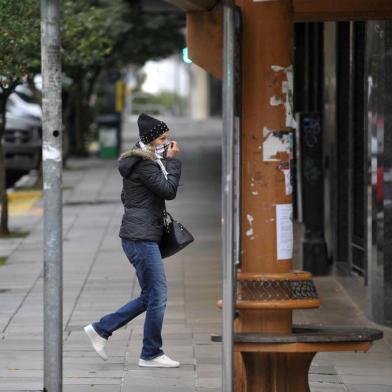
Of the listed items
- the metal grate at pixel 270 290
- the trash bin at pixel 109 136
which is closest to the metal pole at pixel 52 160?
the metal grate at pixel 270 290

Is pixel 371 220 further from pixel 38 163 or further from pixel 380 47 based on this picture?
pixel 38 163

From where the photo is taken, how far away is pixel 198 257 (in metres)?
13.7

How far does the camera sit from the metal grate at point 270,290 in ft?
19.0

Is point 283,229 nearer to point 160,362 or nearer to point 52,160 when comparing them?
point 52,160

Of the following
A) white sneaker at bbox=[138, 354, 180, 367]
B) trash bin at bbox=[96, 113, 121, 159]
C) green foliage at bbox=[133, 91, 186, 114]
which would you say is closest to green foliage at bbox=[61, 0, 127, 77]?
white sneaker at bbox=[138, 354, 180, 367]

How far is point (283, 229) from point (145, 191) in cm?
235

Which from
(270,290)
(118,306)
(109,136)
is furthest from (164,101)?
(270,290)

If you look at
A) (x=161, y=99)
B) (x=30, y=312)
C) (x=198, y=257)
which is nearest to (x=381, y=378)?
(x=30, y=312)

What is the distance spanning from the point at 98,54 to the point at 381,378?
10.2 meters

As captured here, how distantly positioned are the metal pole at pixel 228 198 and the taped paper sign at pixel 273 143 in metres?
0.60

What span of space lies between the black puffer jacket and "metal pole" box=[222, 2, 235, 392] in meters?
2.70

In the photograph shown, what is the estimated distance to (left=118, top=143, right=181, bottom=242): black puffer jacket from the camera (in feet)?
26.1

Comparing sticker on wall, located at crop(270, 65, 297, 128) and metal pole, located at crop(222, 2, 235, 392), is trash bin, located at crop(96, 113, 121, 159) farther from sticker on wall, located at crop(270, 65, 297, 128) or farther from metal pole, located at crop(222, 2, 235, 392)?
metal pole, located at crop(222, 2, 235, 392)

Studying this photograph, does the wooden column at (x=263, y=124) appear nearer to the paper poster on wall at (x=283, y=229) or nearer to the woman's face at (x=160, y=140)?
the paper poster on wall at (x=283, y=229)
